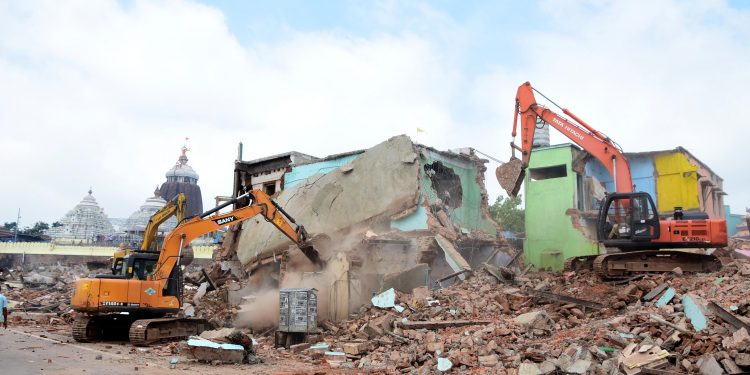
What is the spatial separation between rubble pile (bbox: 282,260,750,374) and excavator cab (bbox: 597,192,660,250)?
895 mm

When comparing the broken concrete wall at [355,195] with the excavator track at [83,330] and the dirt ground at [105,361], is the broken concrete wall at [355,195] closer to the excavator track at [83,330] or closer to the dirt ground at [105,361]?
the excavator track at [83,330]

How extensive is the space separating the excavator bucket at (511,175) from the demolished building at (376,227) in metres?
2.27

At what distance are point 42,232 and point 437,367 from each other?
66549 mm

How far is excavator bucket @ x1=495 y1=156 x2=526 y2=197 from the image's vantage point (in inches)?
634

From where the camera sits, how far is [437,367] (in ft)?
27.6

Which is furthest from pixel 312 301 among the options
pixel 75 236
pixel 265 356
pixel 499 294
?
pixel 75 236

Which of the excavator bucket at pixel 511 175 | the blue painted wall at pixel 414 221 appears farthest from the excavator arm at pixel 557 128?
the blue painted wall at pixel 414 221

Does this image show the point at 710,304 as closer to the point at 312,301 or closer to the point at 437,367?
the point at 437,367

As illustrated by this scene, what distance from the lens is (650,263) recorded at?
13.5 m

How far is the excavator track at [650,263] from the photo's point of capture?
13.1 m

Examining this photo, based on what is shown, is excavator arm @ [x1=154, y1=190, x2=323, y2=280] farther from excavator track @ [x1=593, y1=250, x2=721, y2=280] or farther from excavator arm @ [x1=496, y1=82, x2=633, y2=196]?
excavator track @ [x1=593, y1=250, x2=721, y2=280]

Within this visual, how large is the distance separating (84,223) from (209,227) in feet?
186

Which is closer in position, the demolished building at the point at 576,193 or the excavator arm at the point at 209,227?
the excavator arm at the point at 209,227

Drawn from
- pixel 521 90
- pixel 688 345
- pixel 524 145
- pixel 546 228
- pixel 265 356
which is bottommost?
pixel 265 356
